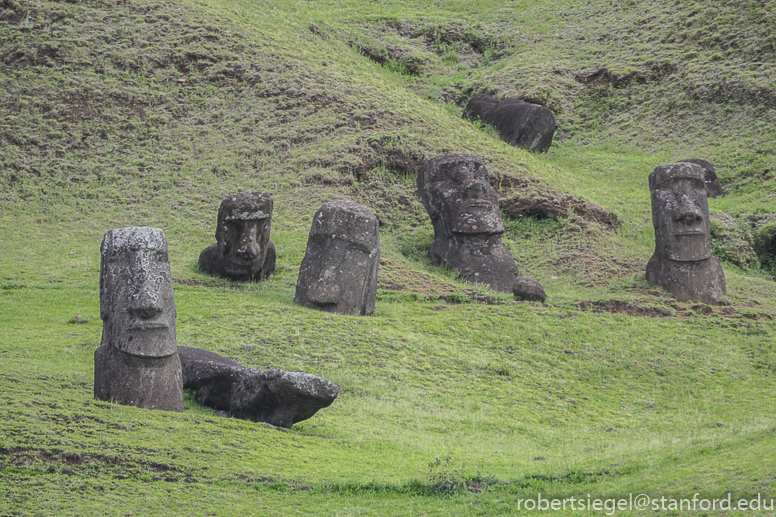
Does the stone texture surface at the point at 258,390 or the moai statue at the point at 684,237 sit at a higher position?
the moai statue at the point at 684,237

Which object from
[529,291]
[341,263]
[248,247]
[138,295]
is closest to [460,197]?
[529,291]

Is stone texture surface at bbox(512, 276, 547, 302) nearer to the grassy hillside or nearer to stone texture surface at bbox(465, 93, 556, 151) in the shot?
the grassy hillside

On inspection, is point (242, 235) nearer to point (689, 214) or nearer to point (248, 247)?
point (248, 247)

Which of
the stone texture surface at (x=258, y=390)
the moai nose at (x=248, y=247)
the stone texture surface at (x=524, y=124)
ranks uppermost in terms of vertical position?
the stone texture surface at (x=524, y=124)

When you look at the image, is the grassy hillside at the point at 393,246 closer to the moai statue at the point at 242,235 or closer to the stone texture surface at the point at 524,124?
the moai statue at the point at 242,235

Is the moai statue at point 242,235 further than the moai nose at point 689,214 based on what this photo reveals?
No

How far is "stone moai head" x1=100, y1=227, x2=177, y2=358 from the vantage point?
11570 millimetres

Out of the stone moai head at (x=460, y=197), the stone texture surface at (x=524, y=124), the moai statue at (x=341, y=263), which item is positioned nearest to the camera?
the moai statue at (x=341, y=263)

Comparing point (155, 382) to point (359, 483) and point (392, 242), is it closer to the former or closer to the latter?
point (359, 483)

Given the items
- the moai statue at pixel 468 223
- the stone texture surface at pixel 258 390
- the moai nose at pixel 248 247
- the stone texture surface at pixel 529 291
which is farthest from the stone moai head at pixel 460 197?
the stone texture surface at pixel 258 390

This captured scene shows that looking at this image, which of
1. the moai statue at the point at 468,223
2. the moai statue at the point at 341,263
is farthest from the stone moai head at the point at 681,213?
the moai statue at the point at 341,263

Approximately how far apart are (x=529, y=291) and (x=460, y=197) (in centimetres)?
458

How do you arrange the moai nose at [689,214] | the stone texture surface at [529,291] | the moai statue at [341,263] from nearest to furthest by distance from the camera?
the moai statue at [341,263] → the stone texture surface at [529,291] → the moai nose at [689,214]

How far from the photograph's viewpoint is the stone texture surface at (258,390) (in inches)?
444
